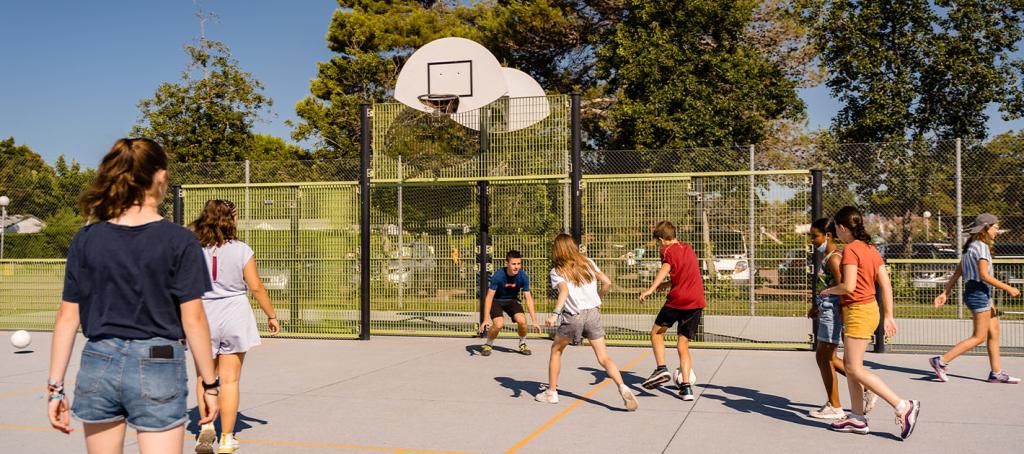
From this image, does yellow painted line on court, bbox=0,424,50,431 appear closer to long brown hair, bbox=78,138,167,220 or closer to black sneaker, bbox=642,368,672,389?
long brown hair, bbox=78,138,167,220

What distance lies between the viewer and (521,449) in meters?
6.25

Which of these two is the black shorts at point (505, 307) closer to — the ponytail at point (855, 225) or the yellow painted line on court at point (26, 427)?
the ponytail at point (855, 225)

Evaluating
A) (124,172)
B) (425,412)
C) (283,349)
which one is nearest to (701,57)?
(283,349)

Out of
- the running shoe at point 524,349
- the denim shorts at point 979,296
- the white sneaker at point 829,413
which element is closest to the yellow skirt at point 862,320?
→ the white sneaker at point 829,413

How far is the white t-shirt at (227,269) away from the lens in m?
6.07

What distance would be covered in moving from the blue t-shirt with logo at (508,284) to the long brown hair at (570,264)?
337 cm

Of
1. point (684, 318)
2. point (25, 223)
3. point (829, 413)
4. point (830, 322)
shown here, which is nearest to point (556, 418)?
point (684, 318)

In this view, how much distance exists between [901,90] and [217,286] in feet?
54.3

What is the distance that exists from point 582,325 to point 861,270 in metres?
2.39

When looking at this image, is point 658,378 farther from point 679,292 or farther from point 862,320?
point 862,320

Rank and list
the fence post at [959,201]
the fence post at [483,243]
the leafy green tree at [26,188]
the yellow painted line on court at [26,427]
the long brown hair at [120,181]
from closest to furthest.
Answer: the long brown hair at [120,181] < the yellow painted line on court at [26,427] < the fence post at [483,243] < the fence post at [959,201] < the leafy green tree at [26,188]

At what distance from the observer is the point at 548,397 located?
26.3 feet

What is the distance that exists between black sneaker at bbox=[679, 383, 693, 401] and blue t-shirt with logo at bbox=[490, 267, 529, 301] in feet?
11.2

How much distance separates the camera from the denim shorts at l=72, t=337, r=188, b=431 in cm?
333
